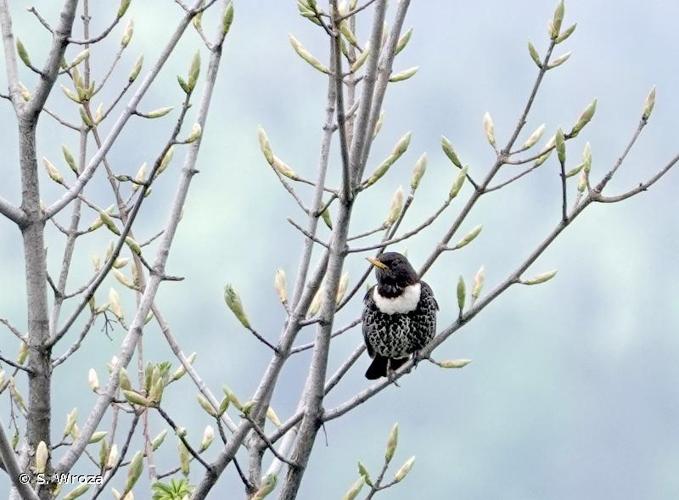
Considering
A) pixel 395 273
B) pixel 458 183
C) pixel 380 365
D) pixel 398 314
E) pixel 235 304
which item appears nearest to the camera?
pixel 235 304

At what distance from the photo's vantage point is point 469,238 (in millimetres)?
4422

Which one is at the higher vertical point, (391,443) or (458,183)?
(458,183)

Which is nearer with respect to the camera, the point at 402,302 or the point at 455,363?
the point at 455,363

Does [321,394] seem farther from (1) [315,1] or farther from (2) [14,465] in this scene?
(1) [315,1]

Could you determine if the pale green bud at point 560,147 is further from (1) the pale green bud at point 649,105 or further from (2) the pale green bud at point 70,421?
(2) the pale green bud at point 70,421

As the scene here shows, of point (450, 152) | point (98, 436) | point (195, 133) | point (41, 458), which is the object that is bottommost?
point (41, 458)

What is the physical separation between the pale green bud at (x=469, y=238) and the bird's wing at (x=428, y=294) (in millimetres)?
1685

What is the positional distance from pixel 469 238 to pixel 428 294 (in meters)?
1.77

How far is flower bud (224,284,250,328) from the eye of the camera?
13.0 ft

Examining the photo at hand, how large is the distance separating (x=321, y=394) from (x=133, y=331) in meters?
0.78

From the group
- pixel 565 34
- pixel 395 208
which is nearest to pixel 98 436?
pixel 395 208

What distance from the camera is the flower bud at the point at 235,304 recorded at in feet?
13.0

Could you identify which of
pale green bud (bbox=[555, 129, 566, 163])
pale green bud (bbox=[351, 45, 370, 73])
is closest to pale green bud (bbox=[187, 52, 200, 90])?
pale green bud (bbox=[351, 45, 370, 73])

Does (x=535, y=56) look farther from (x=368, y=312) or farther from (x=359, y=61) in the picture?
(x=368, y=312)
